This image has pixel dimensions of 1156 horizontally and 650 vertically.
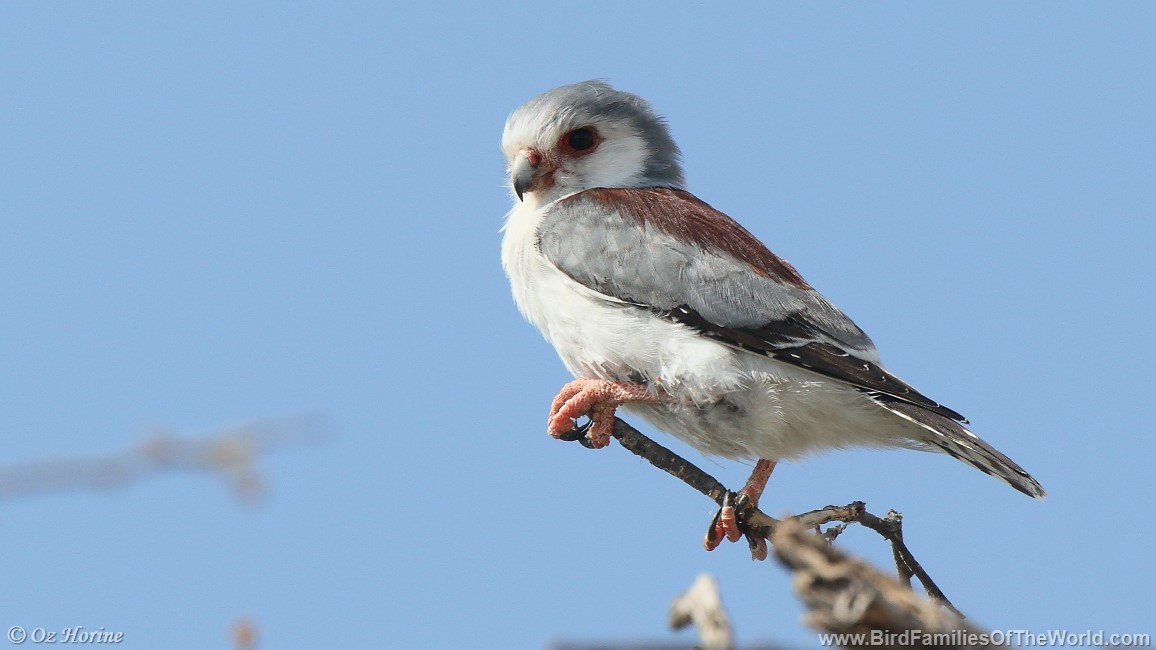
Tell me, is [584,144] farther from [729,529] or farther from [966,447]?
[966,447]

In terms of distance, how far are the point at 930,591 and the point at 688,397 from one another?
1.86 metres

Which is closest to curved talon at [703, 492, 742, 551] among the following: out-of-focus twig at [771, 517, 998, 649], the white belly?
the white belly

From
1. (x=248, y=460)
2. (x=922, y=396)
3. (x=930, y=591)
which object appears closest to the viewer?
(x=248, y=460)

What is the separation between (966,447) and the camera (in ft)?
15.8

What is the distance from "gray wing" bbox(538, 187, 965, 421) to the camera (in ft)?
17.3

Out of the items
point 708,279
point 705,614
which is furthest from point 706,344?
point 705,614

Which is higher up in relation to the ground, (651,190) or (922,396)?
(651,190)

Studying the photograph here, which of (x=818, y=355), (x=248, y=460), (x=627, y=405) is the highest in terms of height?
(x=248, y=460)

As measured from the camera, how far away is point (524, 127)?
655 cm

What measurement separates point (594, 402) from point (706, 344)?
1.84 feet

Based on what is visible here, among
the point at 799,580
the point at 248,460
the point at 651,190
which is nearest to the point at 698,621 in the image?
the point at 799,580

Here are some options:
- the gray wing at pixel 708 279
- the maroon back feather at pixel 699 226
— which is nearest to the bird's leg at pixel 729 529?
the gray wing at pixel 708 279

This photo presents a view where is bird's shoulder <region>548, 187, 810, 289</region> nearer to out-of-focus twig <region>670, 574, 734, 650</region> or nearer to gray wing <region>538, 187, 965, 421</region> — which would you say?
gray wing <region>538, 187, 965, 421</region>

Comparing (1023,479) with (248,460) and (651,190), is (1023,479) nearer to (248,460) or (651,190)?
(651,190)
